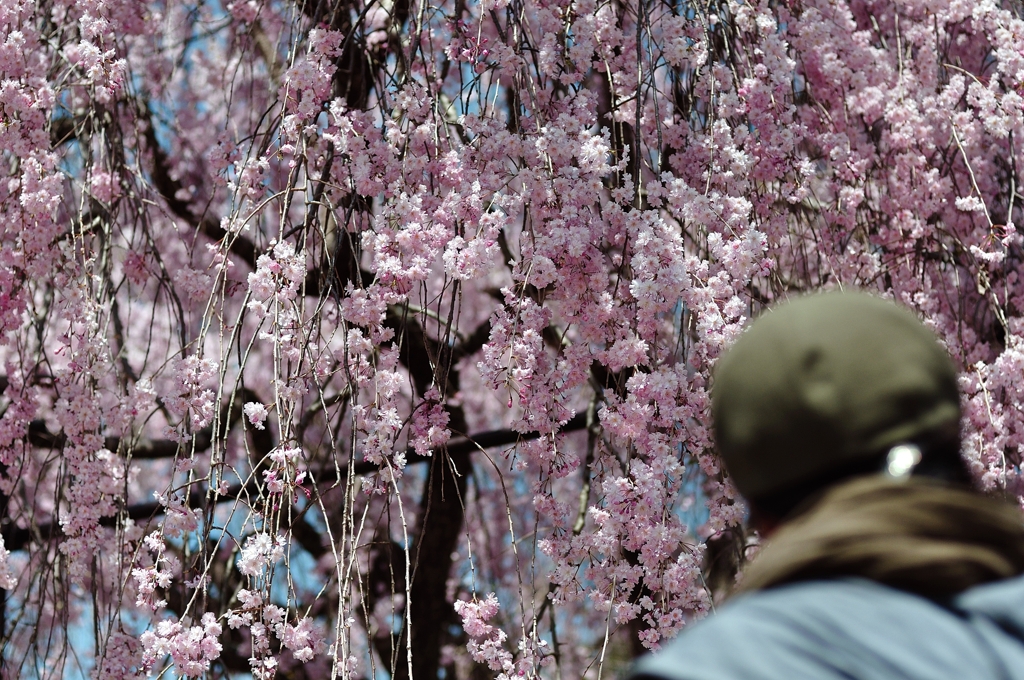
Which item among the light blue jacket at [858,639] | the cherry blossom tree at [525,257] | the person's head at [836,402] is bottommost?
the light blue jacket at [858,639]

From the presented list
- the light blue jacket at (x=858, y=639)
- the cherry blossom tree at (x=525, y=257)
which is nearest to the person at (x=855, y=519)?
the light blue jacket at (x=858, y=639)

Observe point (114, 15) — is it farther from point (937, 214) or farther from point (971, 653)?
point (971, 653)

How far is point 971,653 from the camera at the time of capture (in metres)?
0.80

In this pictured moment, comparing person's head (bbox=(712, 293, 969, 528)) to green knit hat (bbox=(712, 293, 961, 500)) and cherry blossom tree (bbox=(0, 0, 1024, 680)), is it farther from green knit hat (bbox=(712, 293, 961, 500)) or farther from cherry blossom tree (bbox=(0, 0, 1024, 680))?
cherry blossom tree (bbox=(0, 0, 1024, 680))

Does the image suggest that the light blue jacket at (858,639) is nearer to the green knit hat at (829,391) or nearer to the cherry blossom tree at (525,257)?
the green knit hat at (829,391)

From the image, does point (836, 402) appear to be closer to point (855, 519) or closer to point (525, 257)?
point (855, 519)

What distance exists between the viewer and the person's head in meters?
0.89

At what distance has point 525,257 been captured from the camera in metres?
2.43

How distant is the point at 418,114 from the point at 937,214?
141 centimetres

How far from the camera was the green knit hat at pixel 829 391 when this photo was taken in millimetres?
892

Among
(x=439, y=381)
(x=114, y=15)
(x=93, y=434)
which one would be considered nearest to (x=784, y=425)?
(x=439, y=381)

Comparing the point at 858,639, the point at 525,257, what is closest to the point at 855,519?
the point at 858,639

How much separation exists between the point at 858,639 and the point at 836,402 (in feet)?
0.57

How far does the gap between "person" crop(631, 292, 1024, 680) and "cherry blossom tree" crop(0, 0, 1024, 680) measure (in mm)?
1294
